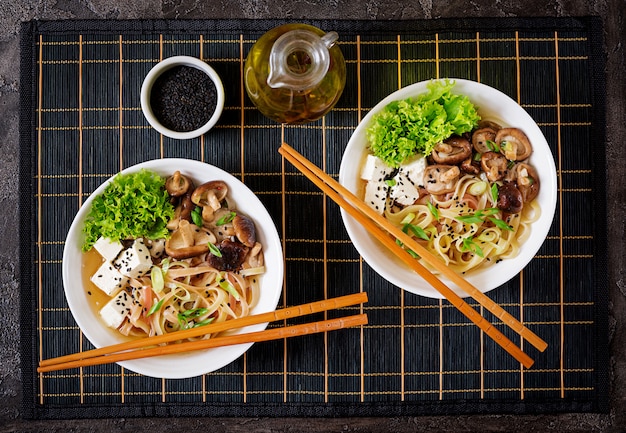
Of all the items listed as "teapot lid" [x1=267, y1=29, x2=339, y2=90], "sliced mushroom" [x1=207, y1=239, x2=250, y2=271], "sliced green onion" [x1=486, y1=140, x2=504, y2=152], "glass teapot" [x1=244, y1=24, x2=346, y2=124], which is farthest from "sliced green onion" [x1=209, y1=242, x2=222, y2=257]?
"sliced green onion" [x1=486, y1=140, x2=504, y2=152]

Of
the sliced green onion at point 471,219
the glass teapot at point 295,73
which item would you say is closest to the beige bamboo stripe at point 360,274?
the glass teapot at point 295,73

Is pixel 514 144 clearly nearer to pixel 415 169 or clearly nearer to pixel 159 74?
pixel 415 169

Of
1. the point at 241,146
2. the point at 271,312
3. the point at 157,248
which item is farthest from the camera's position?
the point at 241,146

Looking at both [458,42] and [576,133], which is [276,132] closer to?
[458,42]

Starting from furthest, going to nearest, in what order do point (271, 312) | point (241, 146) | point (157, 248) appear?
point (241, 146) < point (157, 248) < point (271, 312)

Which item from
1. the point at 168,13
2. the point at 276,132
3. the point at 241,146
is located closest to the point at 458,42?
the point at 276,132

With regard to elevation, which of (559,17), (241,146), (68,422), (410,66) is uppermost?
(559,17)

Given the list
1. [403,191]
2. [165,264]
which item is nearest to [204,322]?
[165,264]
